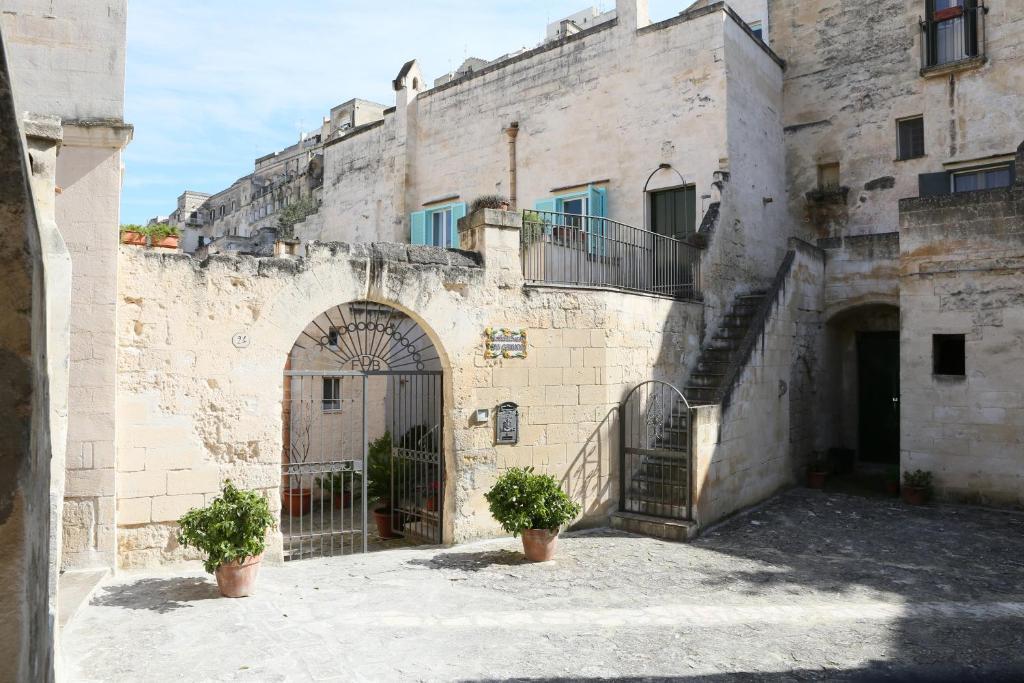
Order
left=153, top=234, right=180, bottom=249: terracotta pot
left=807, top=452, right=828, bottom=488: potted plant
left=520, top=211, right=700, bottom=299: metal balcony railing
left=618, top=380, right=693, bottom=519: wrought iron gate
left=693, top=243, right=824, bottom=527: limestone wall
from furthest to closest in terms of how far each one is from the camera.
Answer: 1. left=807, top=452, right=828, bottom=488: potted plant
2. left=520, top=211, right=700, bottom=299: metal balcony railing
3. left=693, top=243, right=824, bottom=527: limestone wall
4. left=618, top=380, right=693, bottom=519: wrought iron gate
5. left=153, top=234, right=180, bottom=249: terracotta pot

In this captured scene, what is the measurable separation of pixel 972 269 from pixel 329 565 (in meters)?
9.89

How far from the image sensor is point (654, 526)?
9.22 meters

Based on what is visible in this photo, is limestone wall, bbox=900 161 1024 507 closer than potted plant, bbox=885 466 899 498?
Yes

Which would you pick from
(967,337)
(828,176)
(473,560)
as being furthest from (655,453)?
(828,176)

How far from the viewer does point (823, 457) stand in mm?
13188

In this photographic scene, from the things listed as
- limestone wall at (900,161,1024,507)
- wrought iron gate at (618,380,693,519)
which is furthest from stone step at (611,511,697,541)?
limestone wall at (900,161,1024,507)

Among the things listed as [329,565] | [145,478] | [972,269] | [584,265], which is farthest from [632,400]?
[145,478]

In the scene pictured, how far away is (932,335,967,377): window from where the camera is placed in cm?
1099

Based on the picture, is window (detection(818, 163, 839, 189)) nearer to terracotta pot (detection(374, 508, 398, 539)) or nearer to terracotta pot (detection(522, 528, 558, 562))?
terracotta pot (detection(522, 528, 558, 562))

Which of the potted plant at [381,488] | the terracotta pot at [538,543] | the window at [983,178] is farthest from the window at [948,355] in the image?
the potted plant at [381,488]

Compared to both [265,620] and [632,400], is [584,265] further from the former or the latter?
[265,620]

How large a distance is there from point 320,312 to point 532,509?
10.2ft

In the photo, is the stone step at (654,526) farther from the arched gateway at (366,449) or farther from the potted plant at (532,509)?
the arched gateway at (366,449)

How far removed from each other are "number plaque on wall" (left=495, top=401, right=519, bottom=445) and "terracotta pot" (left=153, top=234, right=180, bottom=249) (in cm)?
405
